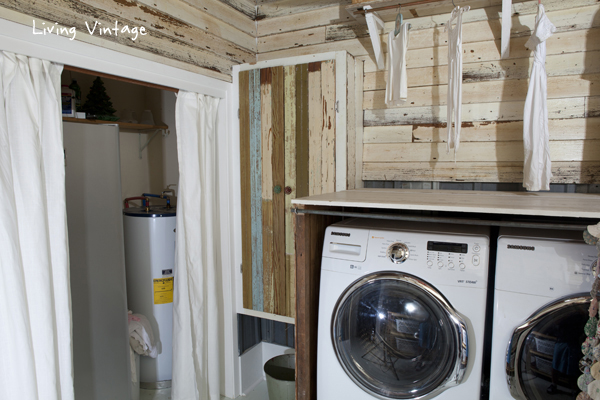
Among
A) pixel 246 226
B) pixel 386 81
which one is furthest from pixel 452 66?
pixel 246 226

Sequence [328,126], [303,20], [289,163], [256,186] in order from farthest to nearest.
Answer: [303,20] → [256,186] → [289,163] → [328,126]

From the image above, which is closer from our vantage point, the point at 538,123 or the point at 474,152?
the point at 538,123

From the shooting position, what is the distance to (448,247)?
5.42ft

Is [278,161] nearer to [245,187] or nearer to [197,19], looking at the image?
[245,187]

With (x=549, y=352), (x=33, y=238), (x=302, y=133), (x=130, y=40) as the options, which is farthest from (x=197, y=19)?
(x=549, y=352)

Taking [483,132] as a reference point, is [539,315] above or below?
below

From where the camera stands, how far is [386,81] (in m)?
2.33

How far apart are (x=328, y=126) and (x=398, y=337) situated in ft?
3.84

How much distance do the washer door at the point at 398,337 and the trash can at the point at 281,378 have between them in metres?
0.75

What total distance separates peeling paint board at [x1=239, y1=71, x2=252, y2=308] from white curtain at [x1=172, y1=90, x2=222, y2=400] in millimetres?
174

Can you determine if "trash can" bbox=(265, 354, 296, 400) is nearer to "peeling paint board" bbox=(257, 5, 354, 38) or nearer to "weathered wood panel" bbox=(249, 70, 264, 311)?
"weathered wood panel" bbox=(249, 70, 264, 311)

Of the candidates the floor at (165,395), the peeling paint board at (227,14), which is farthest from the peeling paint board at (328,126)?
the floor at (165,395)

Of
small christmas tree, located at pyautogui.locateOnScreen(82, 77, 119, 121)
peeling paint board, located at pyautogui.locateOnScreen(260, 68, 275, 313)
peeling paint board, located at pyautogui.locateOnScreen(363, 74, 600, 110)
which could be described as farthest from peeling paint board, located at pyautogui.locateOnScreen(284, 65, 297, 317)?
small christmas tree, located at pyautogui.locateOnScreen(82, 77, 119, 121)

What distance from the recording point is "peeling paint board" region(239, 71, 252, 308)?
8.21 feet
